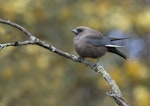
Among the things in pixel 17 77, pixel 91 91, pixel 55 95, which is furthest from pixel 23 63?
pixel 91 91

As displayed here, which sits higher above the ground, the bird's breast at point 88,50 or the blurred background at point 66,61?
the blurred background at point 66,61

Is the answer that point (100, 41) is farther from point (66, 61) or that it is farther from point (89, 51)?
point (66, 61)

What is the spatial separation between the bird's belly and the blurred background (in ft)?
4.08

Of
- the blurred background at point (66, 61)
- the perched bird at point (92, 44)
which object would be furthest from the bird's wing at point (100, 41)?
the blurred background at point (66, 61)

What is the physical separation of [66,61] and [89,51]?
2.17 meters

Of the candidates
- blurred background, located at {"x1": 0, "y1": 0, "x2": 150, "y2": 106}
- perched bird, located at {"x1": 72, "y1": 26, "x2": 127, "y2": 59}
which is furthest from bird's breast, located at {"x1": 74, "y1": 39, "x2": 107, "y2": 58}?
blurred background, located at {"x1": 0, "y1": 0, "x2": 150, "y2": 106}

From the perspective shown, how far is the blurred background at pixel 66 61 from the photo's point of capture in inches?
197

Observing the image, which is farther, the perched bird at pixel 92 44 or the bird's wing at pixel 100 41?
the perched bird at pixel 92 44

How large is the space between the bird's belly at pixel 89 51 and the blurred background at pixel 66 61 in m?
1.24

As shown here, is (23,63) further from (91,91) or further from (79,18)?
(91,91)

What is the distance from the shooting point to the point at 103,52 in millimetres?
3570

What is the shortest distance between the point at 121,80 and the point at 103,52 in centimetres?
169

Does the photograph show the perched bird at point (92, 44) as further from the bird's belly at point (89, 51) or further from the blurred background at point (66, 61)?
the blurred background at point (66, 61)

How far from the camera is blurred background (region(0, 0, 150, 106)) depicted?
502cm
